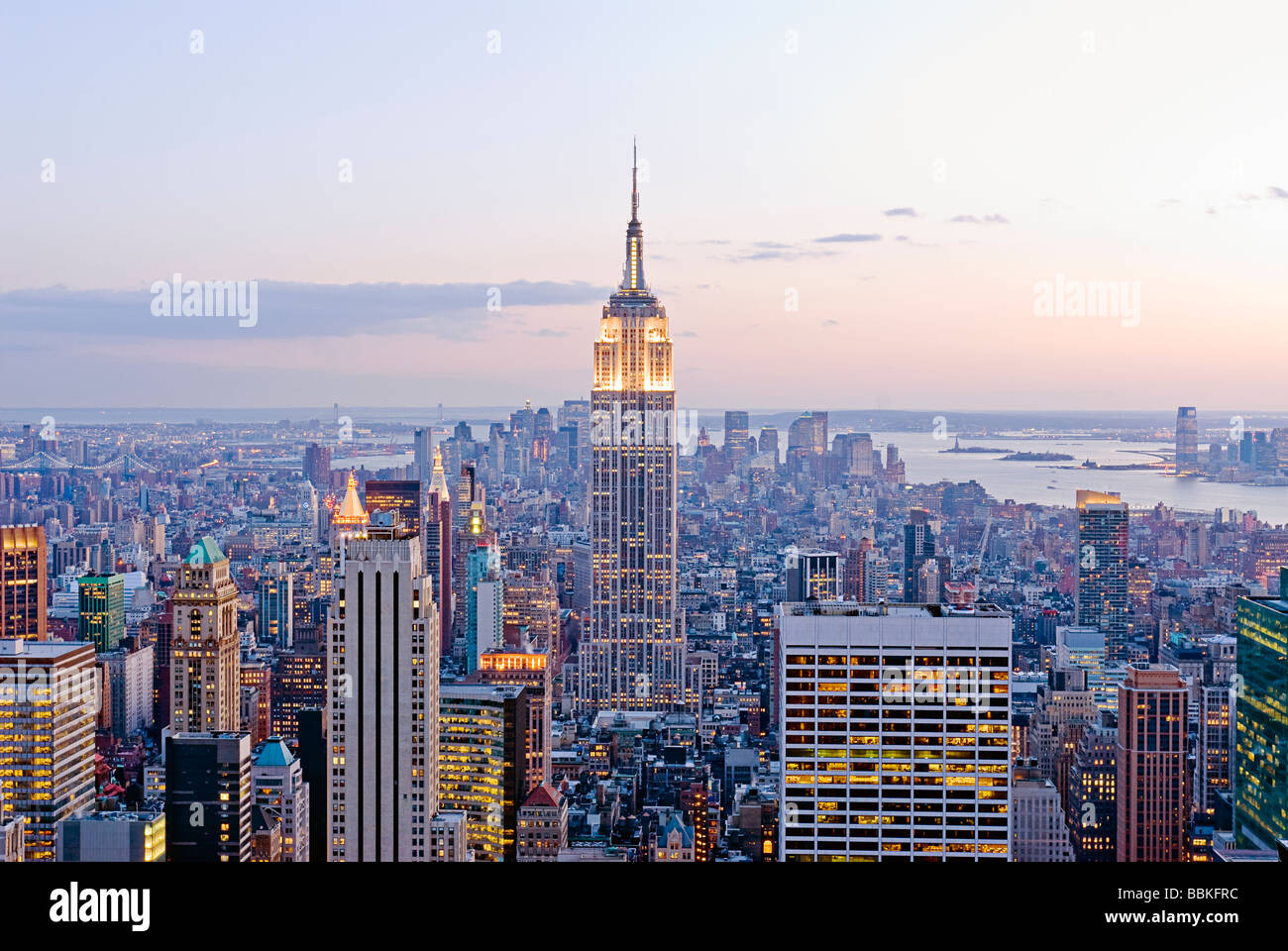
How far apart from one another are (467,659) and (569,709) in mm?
4638

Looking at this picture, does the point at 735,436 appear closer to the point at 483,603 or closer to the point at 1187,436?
the point at 483,603

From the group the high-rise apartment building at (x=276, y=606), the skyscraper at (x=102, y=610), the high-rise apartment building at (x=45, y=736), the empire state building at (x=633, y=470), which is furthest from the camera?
the empire state building at (x=633, y=470)

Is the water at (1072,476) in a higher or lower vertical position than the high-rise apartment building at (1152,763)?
higher

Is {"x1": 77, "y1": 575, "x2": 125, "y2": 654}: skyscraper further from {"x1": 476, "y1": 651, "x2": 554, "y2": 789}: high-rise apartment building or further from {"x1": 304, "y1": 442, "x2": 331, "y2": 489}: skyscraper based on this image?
{"x1": 476, "y1": 651, "x2": 554, "y2": 789}: high-rise apartment building

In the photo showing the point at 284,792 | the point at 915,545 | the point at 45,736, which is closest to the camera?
the point at 45,736

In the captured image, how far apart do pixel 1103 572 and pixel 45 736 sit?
11832mm

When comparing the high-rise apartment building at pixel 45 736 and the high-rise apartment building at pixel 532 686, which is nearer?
the high-rise apartment building at pixel 45 736

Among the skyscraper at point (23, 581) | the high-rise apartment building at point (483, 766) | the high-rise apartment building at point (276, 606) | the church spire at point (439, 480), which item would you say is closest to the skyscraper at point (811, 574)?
the high-rise apartment building at point (483, 766)

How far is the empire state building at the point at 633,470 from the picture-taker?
89.8 ft

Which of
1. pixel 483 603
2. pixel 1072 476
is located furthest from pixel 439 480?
pixel 1072 476

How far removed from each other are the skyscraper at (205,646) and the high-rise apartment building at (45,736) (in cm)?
196

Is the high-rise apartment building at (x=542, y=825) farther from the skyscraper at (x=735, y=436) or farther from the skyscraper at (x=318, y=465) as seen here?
the skyscraper at (x=735, y=436)

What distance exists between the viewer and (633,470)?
95.2ft

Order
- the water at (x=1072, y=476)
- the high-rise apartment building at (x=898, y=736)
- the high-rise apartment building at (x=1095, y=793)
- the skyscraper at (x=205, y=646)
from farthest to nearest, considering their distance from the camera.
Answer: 1. the skyscraper at (x=205, y=646)
2. the high-rise apartment building at (x=1095, y=793)
3. the high-rise apartment building at (x=898, y=736)
4. the water at (x=1072, y=476)
